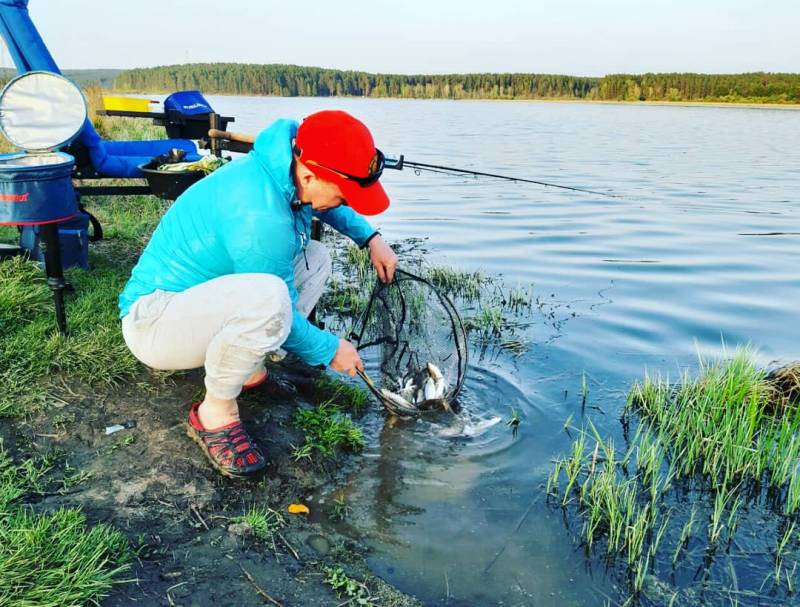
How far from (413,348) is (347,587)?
8.00 ft

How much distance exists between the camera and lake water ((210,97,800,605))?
3.23 meters

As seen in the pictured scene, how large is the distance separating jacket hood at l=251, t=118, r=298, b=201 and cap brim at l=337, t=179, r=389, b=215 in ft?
0.84

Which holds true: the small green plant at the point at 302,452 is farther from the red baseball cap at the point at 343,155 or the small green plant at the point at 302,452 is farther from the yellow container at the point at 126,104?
the yellow container at the point at 126,104

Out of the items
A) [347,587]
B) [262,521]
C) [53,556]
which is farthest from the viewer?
[262,521]

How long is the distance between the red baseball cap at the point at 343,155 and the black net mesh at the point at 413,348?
3.77ft

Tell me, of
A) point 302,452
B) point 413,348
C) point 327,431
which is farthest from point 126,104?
point 302,452

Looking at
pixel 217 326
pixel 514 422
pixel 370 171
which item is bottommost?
pixel 514 422

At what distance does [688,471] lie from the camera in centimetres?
398

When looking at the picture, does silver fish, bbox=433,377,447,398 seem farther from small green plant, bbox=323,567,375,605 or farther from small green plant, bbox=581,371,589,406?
small green plant, bbox=323,567,375,605

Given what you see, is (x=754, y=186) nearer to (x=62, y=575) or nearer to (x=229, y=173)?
(x=229, y=173)

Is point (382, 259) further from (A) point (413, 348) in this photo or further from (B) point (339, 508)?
(B) point (339, 508)

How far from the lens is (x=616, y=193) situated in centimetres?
1484

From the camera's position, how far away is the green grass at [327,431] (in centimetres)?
386

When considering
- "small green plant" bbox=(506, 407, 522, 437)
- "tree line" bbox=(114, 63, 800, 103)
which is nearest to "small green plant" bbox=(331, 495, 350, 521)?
"small green plant" bbox=(506, 407, 522, 437)
